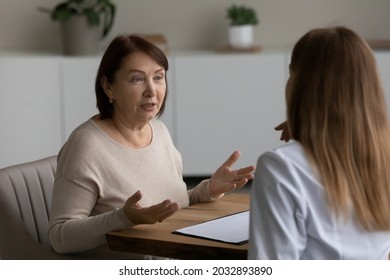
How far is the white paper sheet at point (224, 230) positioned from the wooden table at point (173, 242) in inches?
1.0

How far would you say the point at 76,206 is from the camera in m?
2.39

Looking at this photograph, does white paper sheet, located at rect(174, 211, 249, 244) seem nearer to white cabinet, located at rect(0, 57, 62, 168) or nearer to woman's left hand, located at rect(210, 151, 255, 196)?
woman's left hand, located at rect(210, 151, 255, 196)

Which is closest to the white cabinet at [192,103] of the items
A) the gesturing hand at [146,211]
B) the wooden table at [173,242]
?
the wooden table at [173,242]

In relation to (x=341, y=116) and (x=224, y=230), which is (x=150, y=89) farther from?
(x=341, y=116)

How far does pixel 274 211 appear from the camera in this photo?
1744 mm

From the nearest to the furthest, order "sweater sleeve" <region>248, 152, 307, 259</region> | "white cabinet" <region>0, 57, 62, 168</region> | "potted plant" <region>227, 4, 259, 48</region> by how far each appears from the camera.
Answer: "sweater sleeve" <region>248, 152, 307, 259</region>, "white cabinet" <region>0, 57, 62, 168</region>, "potted plant" <region>227, 4, 259, 48</region>

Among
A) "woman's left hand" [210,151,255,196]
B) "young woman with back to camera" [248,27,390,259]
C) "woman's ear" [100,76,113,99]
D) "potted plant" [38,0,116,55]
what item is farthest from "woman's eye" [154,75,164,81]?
"potted plant" [38,0,116,55]

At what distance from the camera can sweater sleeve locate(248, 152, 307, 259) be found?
1.75m

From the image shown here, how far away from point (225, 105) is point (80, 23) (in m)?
0.98

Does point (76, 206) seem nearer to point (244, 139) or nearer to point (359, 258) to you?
point (359, 258)

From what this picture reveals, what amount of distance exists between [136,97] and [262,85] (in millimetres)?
2818

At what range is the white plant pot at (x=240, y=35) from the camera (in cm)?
541

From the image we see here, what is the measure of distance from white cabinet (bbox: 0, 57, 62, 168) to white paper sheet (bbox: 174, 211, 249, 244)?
9.65 feet
